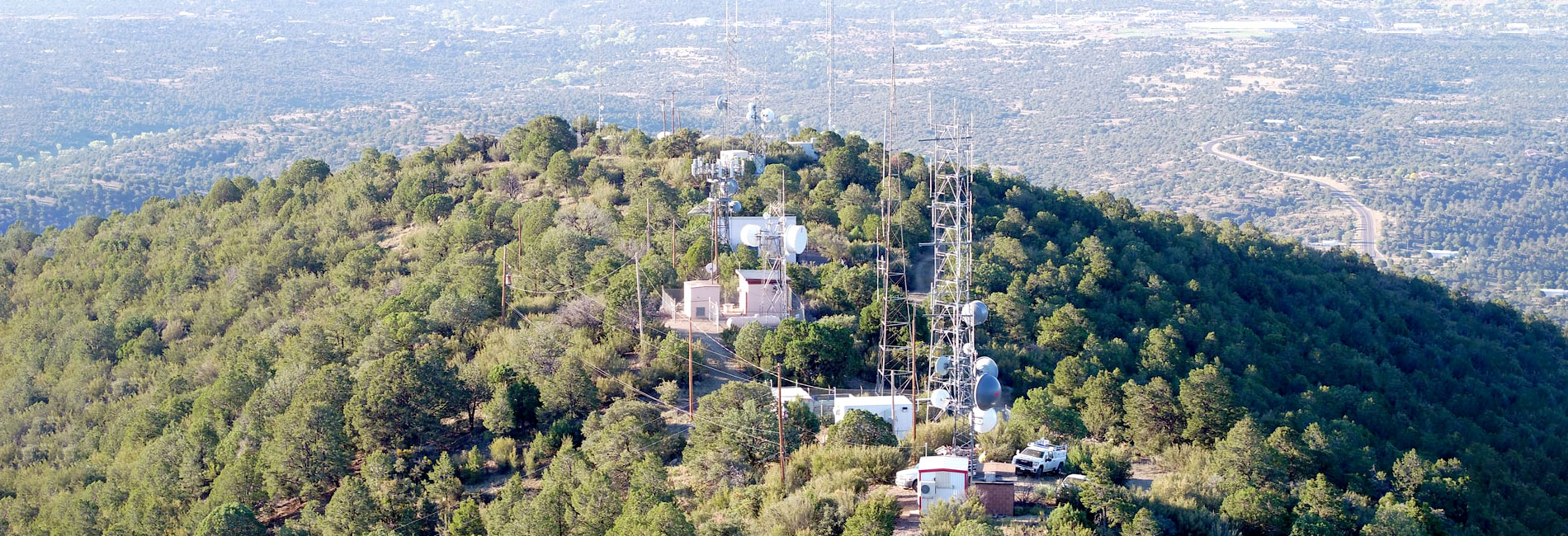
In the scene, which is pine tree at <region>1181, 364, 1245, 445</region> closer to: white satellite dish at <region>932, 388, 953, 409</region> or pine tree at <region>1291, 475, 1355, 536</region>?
pine tree at <region>1291, 475, 1355, 536</region>

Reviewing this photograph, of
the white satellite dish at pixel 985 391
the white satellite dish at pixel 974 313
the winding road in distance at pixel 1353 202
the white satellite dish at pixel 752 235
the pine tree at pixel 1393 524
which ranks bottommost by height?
the winding road in distance at pixel 1353 202

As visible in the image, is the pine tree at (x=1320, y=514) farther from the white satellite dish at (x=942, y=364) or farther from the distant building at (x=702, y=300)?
the distant building at (x=702, y=300)

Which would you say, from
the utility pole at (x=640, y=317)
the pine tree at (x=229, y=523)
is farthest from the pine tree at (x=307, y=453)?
the utility pole at (x=640, y=317)

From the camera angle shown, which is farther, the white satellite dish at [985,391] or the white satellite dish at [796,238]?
the white satellite dish at [796,238]

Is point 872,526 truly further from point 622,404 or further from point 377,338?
point 377,338

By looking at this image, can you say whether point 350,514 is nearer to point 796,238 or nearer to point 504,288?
point 504,288

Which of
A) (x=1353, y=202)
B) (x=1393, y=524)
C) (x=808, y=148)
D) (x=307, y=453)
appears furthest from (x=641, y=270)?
A: (x=1353, y=202)

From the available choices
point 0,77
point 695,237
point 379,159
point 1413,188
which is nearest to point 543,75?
point 0,77
